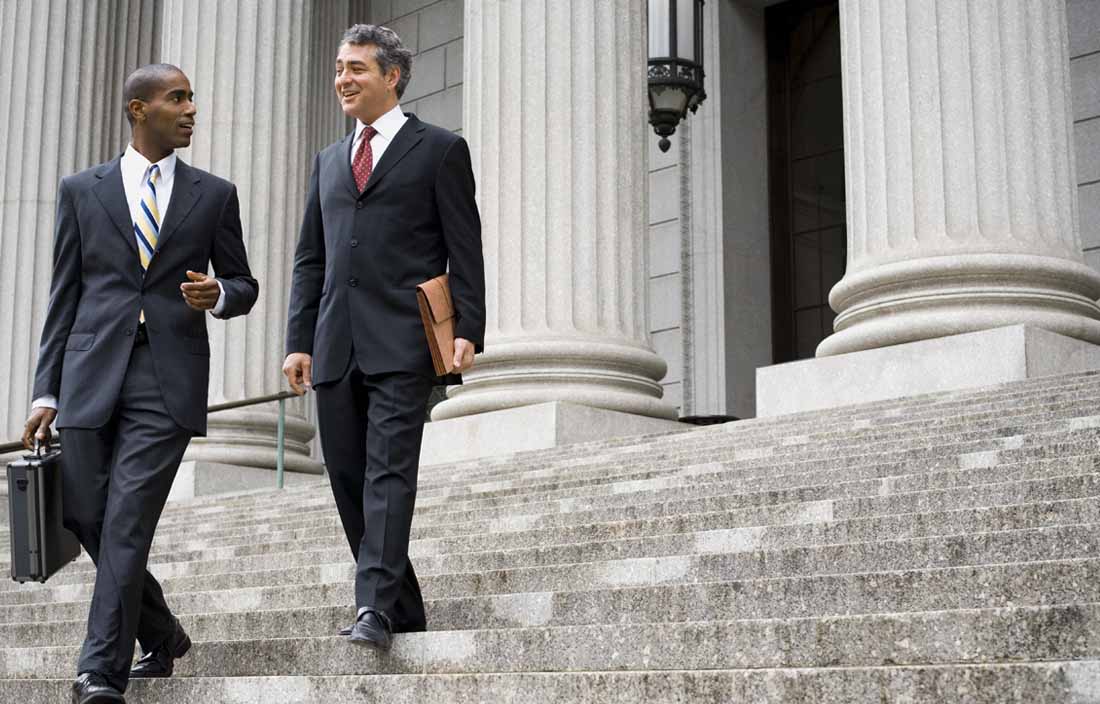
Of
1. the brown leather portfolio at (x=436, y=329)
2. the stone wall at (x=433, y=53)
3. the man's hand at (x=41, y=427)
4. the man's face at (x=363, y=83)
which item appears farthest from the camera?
the stone wall at (x=433, y=53)

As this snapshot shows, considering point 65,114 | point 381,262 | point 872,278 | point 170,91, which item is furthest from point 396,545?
point 65,114

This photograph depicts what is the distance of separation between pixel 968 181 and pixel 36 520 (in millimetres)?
7753

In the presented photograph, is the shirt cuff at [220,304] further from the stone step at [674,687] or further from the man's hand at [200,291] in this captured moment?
the stone step at [674,687]

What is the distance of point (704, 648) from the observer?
4.66 m

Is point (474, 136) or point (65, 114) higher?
point (65, 114)

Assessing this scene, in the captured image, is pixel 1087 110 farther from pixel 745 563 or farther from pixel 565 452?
pixel 745 563

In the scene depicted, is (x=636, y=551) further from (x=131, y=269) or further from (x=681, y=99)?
(x=681, y=99)

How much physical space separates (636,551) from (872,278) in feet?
18.3

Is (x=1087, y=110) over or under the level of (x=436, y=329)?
over

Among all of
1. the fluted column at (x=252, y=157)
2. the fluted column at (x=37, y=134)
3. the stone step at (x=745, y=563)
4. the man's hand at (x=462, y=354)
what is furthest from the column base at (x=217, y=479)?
the man's hand at (x=462, y=354)

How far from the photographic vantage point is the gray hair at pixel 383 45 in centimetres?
554

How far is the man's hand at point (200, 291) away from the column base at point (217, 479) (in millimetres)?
11202

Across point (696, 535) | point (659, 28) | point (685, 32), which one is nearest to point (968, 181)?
point (685, 32)

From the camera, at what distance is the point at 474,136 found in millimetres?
14414
